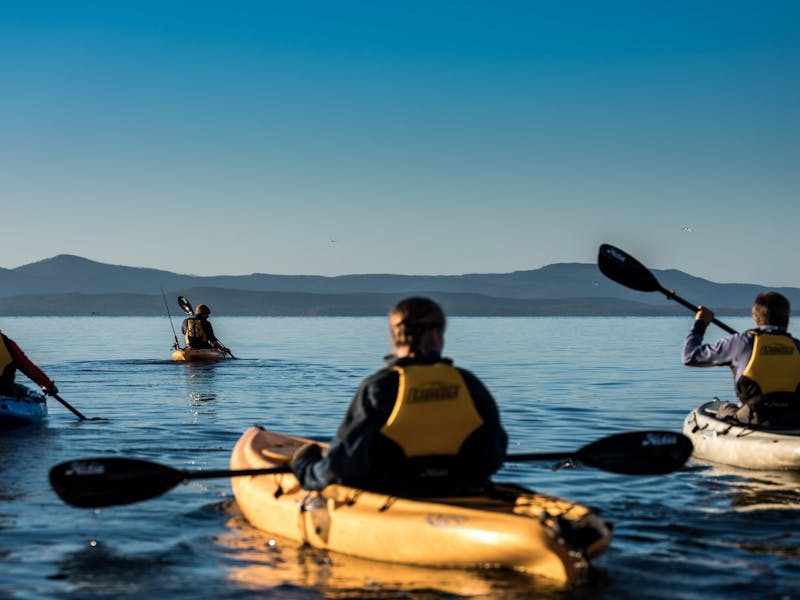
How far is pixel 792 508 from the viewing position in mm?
8797

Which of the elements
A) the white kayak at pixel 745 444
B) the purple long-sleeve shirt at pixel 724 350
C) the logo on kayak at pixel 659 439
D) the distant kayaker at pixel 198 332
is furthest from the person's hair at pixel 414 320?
the distant kayaker at pixel 198 332

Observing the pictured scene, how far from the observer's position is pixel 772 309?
1009 centimetres

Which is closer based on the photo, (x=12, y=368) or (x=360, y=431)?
(x=360, y=431)

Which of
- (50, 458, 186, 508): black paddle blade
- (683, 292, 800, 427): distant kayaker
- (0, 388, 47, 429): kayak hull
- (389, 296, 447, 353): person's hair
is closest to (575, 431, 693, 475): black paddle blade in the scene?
(389, 296, 447, 353): person's hair

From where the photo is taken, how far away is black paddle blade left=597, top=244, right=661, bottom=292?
12.3 metres

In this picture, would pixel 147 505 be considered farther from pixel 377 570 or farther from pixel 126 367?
pixel 126 367

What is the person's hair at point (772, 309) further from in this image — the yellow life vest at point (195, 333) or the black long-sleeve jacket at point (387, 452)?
the yellow life vest at point (195, 333)

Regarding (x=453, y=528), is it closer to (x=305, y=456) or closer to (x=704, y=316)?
(x=305, y=456)

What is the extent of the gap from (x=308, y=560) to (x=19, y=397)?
8623 millimetres

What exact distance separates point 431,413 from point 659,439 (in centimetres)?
228

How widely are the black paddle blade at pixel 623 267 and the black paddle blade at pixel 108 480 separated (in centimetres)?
636

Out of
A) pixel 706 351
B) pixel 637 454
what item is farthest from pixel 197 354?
pixel 637 454

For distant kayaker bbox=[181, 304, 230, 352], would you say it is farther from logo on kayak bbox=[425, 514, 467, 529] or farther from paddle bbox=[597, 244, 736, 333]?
logo on kayak bbox=[425, 514, 467, 529]

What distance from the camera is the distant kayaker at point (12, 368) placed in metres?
13.7
